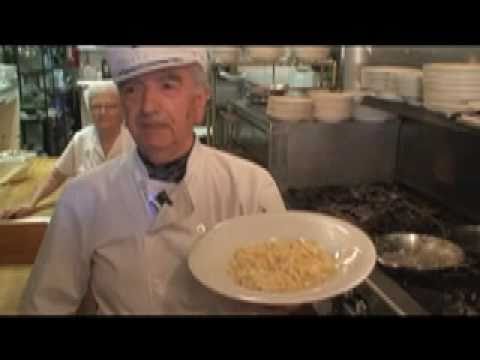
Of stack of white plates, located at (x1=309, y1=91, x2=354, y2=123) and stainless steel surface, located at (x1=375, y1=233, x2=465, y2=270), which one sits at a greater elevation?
stack of white plates, located at (x1=309, y1=91, x2=354, y2=123)

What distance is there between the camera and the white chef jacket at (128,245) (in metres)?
0.80

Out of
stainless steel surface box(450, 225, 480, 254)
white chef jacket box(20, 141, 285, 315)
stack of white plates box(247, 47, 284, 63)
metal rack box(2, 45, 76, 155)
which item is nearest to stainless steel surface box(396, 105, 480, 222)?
stainless steel surface box(450, 225, 480, 254)

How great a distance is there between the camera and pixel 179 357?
0.60 metres

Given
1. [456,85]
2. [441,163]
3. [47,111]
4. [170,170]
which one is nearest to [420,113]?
[456,85]

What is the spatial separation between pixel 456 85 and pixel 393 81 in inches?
10.0

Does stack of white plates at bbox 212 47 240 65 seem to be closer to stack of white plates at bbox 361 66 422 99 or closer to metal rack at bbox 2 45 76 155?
metal rack at bbox 2 45 76 155

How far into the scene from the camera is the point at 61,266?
812mm

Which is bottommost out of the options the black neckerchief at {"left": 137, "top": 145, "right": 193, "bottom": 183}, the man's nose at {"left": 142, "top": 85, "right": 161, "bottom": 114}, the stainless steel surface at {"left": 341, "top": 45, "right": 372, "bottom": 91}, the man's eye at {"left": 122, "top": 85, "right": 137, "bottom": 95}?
the black neckerchief at {"left": 137, "top": 145, "right": 193, "bottom": 183}

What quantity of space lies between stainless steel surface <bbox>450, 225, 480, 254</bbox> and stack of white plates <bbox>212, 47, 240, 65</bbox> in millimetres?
615

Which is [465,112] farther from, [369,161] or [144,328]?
[144,328]

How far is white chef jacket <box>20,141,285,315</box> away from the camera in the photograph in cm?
80

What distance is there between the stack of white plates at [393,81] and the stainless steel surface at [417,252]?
0.35m
